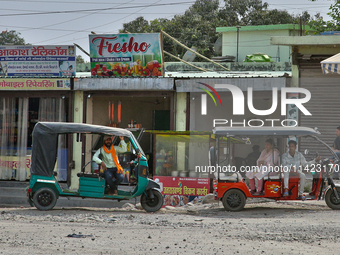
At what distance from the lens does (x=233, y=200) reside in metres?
10.7

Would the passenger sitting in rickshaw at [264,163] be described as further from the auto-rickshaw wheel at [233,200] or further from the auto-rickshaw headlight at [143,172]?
the auto-rickshaw headlight at [143,172]

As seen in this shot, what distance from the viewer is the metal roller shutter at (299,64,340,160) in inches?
555

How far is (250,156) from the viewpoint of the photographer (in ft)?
35.9

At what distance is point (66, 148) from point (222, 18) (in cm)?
2240

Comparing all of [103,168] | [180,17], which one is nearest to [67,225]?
[103,168]

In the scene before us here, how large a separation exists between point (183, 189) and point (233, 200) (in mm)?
2396

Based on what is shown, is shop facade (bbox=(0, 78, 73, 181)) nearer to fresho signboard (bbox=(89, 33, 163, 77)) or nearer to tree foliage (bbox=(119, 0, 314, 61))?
fresho signboard (bbox=(89, 33, 163, 77))

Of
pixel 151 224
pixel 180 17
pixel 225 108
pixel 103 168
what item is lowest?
pixel 151 224

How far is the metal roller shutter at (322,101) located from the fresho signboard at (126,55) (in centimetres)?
472

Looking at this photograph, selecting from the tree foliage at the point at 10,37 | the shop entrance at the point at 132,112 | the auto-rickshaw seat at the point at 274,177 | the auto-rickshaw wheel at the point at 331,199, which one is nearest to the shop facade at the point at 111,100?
the shop entrance at the point at 132,112

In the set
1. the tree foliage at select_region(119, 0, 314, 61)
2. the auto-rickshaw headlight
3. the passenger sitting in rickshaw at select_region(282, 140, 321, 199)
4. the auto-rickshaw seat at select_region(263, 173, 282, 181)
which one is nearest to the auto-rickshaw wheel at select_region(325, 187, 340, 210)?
the passenger sitting in rickshaw at select_region(282, 140, 321, 199)

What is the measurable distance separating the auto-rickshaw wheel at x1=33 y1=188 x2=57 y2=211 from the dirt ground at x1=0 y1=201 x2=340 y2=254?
0.81ft

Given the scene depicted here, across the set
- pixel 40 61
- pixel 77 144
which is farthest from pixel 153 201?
pixel 40 61

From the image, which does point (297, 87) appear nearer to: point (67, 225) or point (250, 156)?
point (250, 156)
